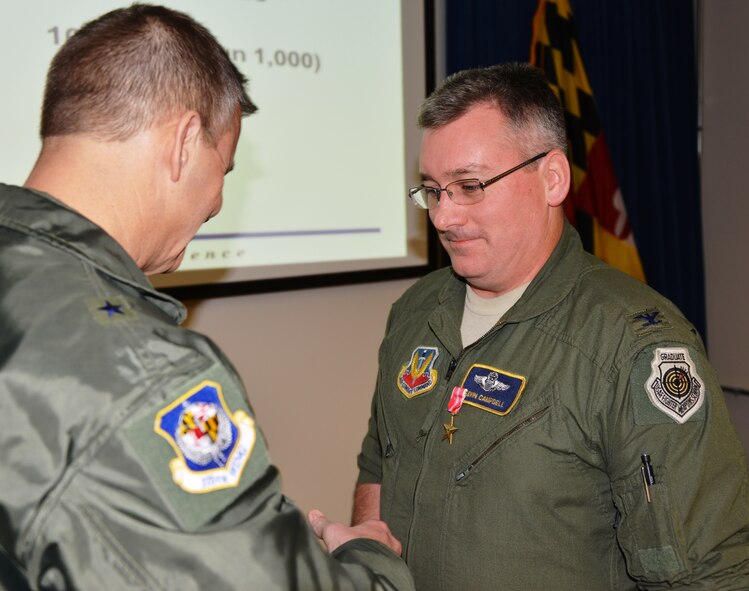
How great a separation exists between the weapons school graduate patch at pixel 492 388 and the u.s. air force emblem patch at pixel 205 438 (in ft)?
2.26

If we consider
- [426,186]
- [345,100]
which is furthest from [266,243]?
[426,186]

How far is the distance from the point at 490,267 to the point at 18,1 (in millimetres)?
1471

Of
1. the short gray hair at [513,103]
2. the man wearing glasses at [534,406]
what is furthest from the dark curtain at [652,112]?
the man wearing glasses at [534,406]

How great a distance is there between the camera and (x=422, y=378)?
5.33ft

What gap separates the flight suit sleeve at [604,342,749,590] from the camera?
1242 mm

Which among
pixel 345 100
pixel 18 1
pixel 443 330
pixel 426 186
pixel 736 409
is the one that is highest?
pixel 18 1

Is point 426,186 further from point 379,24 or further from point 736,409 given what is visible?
point 736,409

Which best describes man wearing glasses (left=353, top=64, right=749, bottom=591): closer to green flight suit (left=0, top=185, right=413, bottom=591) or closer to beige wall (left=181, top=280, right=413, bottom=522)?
green flight suit (left=0, top=185, right=413, bottom=591)

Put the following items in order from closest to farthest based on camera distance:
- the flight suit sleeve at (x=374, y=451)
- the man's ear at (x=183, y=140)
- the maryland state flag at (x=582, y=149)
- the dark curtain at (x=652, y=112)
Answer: the man's ear at (x=183, y=140), the flight suit sleeve at (x=374, y=451), the maryland state flag at (x=582, y=149), the dark curtain at (x=652, y=112)

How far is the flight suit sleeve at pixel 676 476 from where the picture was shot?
4.08ft

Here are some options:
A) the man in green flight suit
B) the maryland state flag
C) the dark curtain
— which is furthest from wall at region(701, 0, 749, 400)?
the man in green flight suit

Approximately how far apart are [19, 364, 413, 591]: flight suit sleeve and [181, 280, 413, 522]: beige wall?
1.66m

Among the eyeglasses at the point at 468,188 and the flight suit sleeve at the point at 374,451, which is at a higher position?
the eyeglasses at the point at 468,188

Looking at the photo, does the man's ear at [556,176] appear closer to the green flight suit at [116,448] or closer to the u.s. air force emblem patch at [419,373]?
the u.s. air force emblem patch at [419,373]
